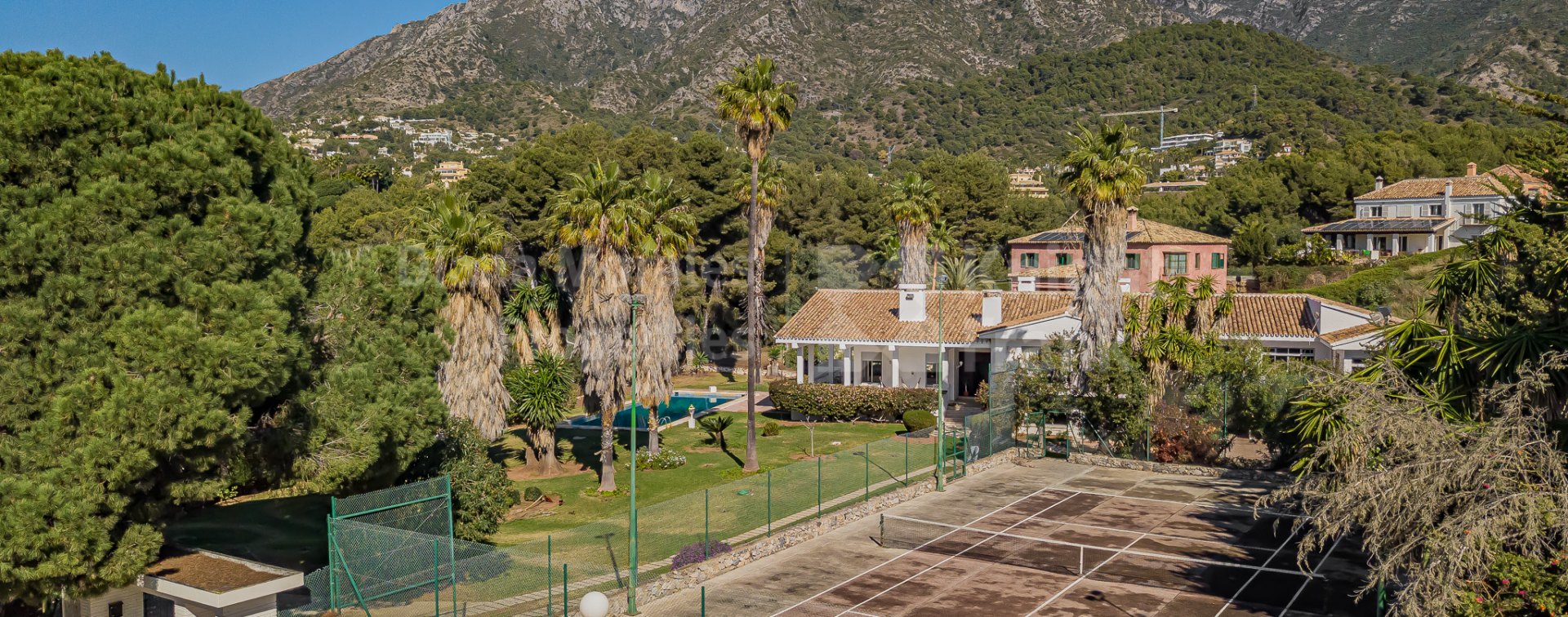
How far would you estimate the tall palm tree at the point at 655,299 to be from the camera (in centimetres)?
3644

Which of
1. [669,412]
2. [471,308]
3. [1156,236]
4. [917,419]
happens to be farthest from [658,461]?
[1156,236]

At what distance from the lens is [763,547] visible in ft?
88.1

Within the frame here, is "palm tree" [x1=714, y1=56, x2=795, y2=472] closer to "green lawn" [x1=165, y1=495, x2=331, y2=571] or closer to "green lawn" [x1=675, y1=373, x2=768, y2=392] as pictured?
"green lawn" [x1=165, y1=495, x2=331, y2=571]

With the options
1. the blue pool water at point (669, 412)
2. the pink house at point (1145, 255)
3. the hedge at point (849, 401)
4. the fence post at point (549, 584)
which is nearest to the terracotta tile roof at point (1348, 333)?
the hedge at point (849, 401)

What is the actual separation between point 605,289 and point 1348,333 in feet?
89.9

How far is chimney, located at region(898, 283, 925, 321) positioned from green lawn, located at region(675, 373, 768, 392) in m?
10.4

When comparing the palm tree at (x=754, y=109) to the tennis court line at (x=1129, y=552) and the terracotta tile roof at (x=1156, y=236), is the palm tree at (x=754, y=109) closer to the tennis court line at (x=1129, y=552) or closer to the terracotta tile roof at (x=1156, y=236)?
the tennis court line at (x=1129, y=552)

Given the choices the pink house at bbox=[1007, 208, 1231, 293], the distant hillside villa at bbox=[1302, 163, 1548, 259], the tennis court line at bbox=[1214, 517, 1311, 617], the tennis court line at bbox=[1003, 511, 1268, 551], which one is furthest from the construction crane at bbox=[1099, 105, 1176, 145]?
the tennis court line at bbox=[1214, 517, 1311, 617]

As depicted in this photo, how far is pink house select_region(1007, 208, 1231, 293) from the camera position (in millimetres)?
68500

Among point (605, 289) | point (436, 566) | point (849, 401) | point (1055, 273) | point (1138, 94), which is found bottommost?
point (436, 566)

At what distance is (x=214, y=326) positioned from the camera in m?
20.0

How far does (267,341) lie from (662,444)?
77.8ft

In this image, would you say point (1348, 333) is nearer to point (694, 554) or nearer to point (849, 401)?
point (849, 401)

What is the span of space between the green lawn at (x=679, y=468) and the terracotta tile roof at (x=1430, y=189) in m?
52.6
